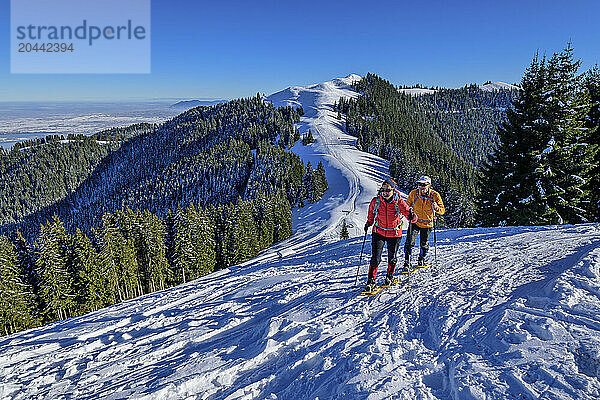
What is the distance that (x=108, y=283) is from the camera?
3225cm

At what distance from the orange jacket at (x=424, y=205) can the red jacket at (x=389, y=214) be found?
1415 millimetres

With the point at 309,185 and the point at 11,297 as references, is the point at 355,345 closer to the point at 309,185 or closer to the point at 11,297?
the point at 11,297

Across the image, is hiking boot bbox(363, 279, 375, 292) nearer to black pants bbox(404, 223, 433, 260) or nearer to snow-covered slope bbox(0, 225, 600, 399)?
snow-covered slope bbox(0, 225, 600, 399)

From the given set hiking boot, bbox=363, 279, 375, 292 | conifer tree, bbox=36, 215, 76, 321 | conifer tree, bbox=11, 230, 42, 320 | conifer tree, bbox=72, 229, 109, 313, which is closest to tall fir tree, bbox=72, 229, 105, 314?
conifer tree, bbox=72, 229, 109, 313

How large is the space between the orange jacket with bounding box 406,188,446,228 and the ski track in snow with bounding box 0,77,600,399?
5.16ft

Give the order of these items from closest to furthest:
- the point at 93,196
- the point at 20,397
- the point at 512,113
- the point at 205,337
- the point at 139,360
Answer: the point at 20,397
the point at 139,360
the point at 205,337
the point at 512,113
the point at 93,196

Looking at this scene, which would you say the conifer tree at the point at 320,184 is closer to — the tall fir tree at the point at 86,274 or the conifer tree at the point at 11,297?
the tall fir tree at the point at 86,274

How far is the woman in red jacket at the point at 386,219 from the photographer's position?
7.27 meters

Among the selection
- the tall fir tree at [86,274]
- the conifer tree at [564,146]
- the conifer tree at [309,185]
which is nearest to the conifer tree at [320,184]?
the conifer tree at [309,185]

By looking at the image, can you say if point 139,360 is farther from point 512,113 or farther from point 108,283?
point 108,283

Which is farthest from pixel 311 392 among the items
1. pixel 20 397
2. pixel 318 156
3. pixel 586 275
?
pixel 318 156

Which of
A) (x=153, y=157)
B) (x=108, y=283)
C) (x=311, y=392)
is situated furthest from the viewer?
(x=153, y=157)

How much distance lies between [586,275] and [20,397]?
11.5 metres

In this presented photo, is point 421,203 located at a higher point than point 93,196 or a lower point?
higher
